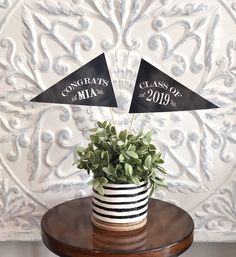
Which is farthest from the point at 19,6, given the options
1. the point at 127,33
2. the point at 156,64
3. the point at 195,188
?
the point at 195,188

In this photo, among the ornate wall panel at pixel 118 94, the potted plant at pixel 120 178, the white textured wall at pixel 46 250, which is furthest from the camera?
the white textured wall at pixel 46 250

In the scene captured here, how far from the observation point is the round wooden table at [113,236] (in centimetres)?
125

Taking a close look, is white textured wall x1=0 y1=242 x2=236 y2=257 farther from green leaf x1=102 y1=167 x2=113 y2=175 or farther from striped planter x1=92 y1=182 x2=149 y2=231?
green leaf x1=102 y1=167 x2=113 y2=175

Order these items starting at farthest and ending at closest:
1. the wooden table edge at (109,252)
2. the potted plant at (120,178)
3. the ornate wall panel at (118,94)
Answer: the ornate wall panel at (118,94), the potted plant at (120,178), the wooden table edge at (109,252)

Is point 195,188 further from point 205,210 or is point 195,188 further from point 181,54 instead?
point 181,54

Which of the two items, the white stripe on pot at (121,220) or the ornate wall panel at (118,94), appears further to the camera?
the ornate wall panel at (118,94)

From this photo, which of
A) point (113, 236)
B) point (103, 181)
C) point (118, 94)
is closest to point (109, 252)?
point (113, 236)

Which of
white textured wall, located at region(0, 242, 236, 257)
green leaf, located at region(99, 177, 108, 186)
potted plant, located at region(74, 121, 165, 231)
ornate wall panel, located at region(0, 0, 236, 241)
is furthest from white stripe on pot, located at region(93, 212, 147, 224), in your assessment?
white textured wall, located at region(0, 242, 236, 257)

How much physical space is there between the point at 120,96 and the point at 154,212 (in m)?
0.42

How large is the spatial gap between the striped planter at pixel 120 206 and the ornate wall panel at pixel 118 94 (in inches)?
13.9

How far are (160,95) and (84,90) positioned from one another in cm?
27

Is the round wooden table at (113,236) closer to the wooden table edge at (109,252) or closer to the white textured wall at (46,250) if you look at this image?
the wooden table edge at (109,252)

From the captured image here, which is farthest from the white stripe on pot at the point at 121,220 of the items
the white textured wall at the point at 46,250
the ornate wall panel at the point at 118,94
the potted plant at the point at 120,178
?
the white textured wall at the point at 46,250

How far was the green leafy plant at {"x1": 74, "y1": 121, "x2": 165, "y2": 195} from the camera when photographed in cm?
132
